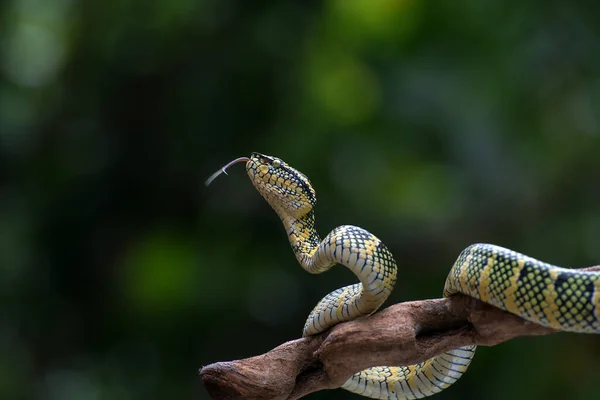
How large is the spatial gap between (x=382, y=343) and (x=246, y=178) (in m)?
4.45

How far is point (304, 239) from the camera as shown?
375 centimetres

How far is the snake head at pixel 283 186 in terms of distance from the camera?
3.77m

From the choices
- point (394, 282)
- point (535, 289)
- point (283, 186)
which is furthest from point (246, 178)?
point (535, 289)

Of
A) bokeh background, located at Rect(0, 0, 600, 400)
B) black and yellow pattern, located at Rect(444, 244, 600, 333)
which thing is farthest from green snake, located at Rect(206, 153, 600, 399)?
bokeh background, located at Rect(0, 0, 600, 400)

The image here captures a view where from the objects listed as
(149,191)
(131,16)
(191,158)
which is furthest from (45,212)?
(131,16)

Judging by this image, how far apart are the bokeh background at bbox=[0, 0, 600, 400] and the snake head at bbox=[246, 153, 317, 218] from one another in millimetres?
3063

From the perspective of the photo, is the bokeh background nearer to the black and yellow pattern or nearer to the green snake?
the green snake

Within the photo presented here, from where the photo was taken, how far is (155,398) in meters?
7.50

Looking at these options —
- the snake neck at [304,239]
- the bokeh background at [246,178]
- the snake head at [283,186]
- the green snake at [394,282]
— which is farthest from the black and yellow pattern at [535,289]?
the bokeh background at [246,178]

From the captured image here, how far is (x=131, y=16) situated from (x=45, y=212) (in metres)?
2.23

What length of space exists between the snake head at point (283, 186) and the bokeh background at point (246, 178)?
3.06m

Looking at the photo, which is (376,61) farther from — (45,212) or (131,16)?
(45,212)

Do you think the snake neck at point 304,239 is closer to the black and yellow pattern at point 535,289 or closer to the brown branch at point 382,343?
the brown branch at point 382,343

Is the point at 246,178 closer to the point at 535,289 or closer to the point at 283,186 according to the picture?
the point at 283,186
